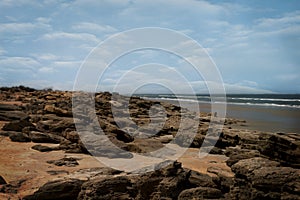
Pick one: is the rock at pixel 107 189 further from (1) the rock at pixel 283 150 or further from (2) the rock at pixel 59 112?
(2) the rock at pixel 59 112

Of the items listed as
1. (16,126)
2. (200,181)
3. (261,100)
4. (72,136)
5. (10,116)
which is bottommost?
(200,181)

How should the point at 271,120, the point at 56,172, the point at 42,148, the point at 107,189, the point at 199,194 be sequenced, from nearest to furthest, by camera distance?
the point at 199,194
the point at 107,189
the point at 56,172
the point at 42,148
the point at 271,120

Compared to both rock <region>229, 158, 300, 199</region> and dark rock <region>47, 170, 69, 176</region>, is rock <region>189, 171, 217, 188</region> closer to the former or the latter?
rock <region>229, 158, 300, 199</region>

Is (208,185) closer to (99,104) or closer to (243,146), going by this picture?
(243,146)

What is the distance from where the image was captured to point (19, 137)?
1287cm

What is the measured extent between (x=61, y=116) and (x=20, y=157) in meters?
6.84

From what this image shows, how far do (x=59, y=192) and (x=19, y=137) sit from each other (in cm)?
723

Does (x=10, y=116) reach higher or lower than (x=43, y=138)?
higher

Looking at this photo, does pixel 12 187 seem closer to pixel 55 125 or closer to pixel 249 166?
pixel 249 166

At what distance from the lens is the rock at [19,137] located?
12828 millimetres

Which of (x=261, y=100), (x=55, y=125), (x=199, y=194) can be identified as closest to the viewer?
(x=199, y=194)

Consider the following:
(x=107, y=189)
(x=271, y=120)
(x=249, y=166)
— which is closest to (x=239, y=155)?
(x=249, y=166)

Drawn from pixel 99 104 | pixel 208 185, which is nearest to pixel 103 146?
pixel 208 185

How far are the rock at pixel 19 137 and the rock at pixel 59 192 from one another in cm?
689
